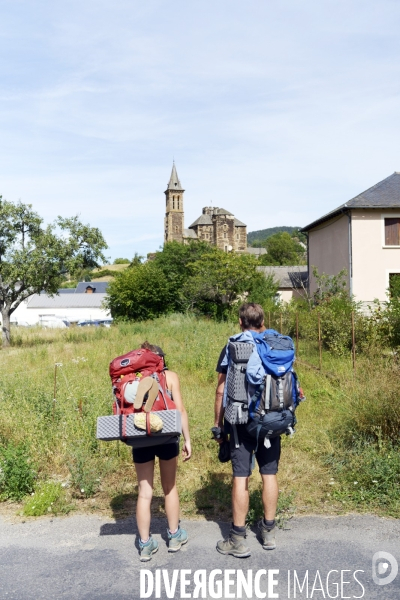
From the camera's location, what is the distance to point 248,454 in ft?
13.4

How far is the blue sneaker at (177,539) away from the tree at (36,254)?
80.1 ft

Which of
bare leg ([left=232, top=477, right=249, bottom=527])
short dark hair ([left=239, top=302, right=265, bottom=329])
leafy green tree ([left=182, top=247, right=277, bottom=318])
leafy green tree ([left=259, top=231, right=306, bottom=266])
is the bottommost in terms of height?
bare leg ([left=232, top=477, right=249, bottom=527])

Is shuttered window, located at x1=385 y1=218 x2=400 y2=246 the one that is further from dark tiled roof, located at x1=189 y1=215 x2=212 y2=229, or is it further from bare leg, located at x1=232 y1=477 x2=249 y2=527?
dark tiled roof, located at x1=189 y1=215 x2=212 y2=229

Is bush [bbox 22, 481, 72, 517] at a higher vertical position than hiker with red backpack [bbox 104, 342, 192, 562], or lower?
lower

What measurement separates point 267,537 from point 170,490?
2.59ft

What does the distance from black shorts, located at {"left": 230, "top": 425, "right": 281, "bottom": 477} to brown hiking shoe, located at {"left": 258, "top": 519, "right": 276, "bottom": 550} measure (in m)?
0.41

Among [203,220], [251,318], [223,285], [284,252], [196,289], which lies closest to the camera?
[251,318]

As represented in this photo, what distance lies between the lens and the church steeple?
121 m

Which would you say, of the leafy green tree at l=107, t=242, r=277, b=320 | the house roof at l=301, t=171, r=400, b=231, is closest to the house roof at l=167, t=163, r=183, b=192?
the leafy green tree at l=107, t=242, r=277, b=320

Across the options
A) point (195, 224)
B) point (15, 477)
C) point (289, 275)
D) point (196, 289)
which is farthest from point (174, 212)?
point (15, 477)

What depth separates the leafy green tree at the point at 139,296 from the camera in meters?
39.9

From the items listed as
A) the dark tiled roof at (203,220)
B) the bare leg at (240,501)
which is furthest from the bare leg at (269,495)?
the dark tiled roof at (203,220)

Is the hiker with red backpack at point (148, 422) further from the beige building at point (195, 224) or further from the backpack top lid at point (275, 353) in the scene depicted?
the beige building at point (195, 224)

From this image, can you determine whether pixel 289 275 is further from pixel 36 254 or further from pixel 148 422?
pixel 148 422
